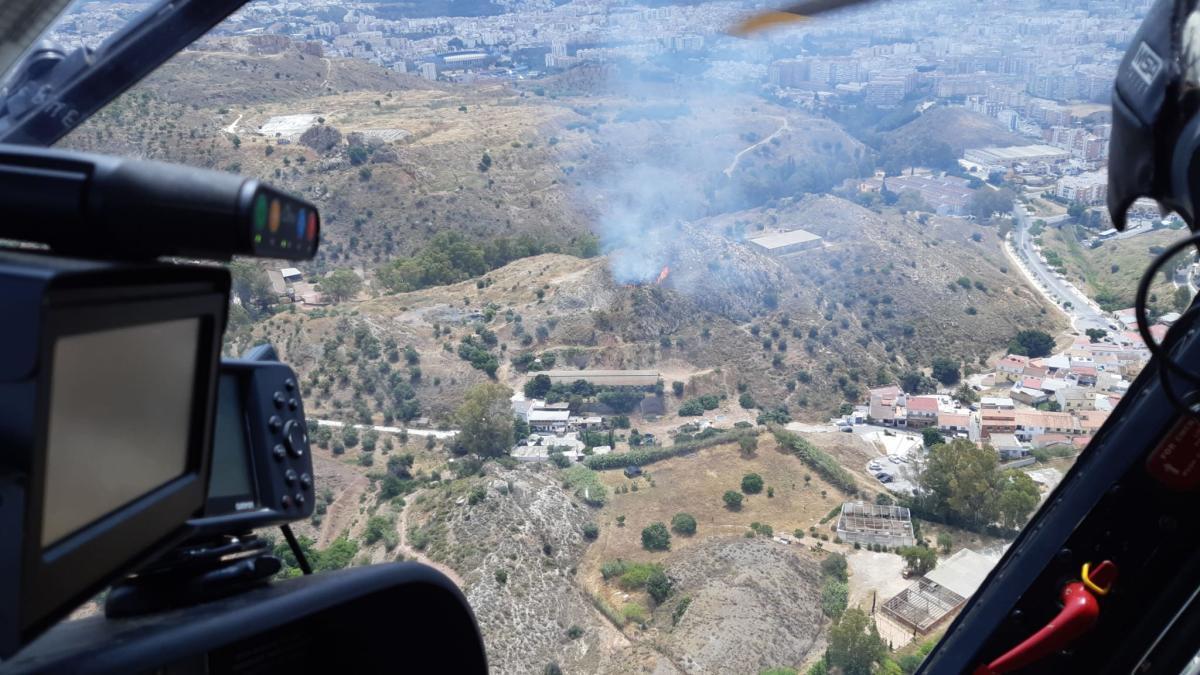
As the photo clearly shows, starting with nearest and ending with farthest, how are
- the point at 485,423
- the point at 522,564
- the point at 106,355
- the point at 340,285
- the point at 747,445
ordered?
1. the point at 106,355
2. the point at 522,564
3. the point at 485,423
4. the point at 747,445
5. the point at 340,285

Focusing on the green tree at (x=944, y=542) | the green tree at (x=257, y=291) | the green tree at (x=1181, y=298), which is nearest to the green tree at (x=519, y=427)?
the green tree at (x=257, y=291)

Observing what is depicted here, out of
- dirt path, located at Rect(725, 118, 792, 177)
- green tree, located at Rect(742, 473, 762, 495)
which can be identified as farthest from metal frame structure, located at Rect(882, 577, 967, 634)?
dirt path, located at Rect(725, 118, 792, 177)

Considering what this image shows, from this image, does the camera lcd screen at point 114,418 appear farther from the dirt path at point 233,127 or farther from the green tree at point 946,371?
the dirt path at point 233,127

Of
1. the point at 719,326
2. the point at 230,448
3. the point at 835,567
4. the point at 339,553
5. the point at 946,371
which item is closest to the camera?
the point at 230,448

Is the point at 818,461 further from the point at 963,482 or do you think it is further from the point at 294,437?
the point at 294,437

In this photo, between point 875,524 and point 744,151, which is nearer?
point 875,524

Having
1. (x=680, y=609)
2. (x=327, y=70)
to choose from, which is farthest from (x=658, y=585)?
(x=327, y=70)

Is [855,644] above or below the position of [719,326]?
above

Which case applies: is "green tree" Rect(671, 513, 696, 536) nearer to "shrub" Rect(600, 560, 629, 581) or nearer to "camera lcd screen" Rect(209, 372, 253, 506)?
"shrub" Rect(600, 560, 629, 581)

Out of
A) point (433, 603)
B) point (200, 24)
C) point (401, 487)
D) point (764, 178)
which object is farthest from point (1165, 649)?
point (764, 178)
